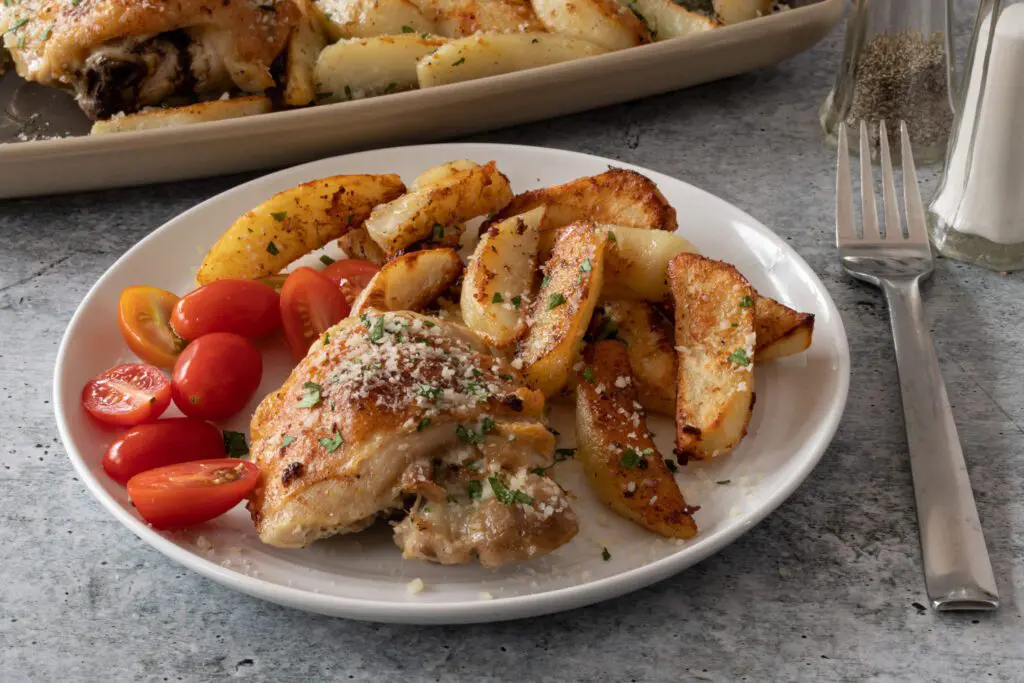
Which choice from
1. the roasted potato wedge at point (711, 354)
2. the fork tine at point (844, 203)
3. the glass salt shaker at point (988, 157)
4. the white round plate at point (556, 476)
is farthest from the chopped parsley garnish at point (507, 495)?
the glass salt shaker at point (988, 157)

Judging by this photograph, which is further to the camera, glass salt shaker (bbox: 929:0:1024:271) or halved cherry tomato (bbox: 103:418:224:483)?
glass salt shaker (bbox: 929:0:1024:271)

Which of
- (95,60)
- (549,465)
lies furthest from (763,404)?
(95,60)

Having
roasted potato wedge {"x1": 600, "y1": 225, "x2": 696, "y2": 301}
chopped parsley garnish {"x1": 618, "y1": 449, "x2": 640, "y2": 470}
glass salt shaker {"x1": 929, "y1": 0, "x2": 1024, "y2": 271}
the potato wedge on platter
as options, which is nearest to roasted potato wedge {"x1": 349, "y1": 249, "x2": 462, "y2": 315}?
the potato wedge on platter

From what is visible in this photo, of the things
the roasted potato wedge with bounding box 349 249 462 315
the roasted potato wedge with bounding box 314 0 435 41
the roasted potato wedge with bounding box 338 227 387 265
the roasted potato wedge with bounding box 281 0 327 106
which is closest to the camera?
the roasted potato wedge with bounding box 349 249 462 315

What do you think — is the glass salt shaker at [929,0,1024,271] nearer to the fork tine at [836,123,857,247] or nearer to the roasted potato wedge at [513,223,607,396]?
the fork tine at [836,123,857,247]

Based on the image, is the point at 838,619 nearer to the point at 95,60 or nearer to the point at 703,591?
the point at 703,591

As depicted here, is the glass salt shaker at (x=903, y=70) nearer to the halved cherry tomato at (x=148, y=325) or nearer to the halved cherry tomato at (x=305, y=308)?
the halved cherry tomato at (x=305, y=308)
